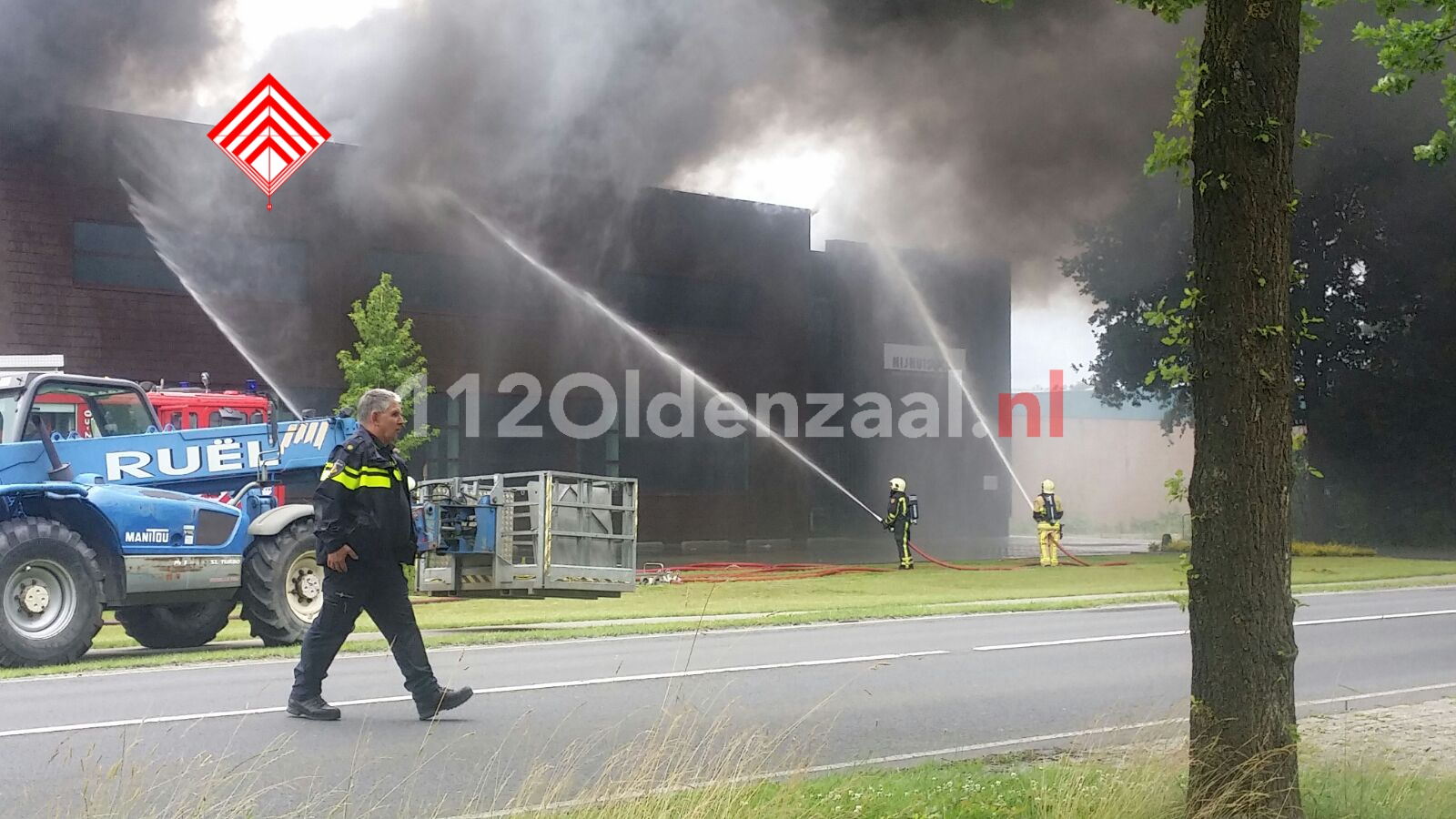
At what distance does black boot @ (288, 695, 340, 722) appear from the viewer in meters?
7.32

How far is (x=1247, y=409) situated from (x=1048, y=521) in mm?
20633

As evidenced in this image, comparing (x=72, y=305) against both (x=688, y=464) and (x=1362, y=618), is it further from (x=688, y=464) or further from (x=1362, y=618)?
(x=1362, y=618)

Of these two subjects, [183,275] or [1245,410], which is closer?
[1245,410]

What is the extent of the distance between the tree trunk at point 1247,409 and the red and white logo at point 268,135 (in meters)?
22.1

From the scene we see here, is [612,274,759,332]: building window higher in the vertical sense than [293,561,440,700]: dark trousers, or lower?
higher

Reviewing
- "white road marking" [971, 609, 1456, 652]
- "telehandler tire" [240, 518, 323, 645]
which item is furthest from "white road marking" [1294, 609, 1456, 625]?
"telehandler tire" [240, 518, 323, 645]

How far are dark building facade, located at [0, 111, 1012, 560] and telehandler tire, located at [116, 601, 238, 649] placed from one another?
1522 cm

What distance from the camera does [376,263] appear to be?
101 feet

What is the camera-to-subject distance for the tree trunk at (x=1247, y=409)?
15.9 ft

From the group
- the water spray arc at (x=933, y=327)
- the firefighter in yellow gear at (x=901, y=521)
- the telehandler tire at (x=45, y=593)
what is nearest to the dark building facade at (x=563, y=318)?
the water spray arc at (x=933, y=327)

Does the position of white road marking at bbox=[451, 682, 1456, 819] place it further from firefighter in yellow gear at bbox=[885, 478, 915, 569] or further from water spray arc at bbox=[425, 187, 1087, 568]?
water spray arc at bbox=[425, 187, 1087, 568]

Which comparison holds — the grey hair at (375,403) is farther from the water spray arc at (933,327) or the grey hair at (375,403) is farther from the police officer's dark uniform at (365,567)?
the water spray arc at (933,327)

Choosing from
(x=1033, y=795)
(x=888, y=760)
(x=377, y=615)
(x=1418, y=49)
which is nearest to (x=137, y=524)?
(x=377, y=615)

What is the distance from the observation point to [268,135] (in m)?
26.0
